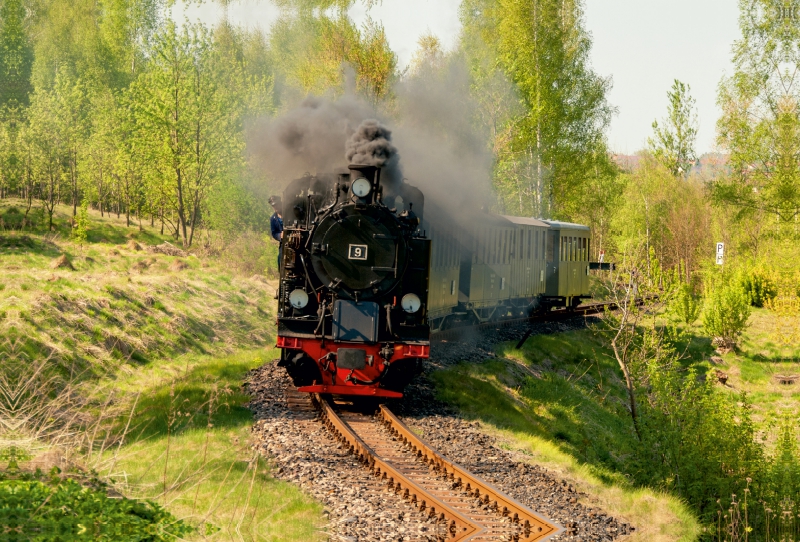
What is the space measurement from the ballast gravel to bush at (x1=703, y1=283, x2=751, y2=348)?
60.1 feet

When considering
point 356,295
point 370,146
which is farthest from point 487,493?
point 370,146

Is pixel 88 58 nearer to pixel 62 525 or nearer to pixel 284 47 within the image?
pixel 284 47

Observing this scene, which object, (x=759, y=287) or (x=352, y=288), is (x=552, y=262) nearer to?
(x=759, y=287)

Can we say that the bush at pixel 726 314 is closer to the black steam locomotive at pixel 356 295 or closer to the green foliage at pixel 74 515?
the black steam locomotive at pixel 356 295

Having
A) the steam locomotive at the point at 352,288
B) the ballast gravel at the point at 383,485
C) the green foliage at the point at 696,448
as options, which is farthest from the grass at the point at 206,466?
the green foliage at the point at 696,448

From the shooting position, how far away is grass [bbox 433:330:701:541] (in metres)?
8.88

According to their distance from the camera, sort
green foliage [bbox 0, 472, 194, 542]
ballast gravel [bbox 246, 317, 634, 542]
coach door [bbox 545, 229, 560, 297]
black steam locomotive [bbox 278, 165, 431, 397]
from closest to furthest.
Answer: green foliage [bbox 0, 472, 194, 542], ballast gravel [bbox 246, 317, 634, 542], black steam locomotive [bbox 278, 165, 431, 397], coach door [bbox 545, 229, 560, 297]

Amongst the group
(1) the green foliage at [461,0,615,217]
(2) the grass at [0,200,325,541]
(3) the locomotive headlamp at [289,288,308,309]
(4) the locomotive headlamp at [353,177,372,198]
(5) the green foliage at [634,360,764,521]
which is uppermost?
(1) the green foliage at [461,0,615,217]

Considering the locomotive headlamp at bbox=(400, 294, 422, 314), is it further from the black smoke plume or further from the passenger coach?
the passenger coach

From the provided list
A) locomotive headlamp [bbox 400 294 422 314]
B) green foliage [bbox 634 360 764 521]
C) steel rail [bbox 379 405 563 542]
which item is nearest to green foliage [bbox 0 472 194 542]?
steel rail [bbox 379 405 563 542]

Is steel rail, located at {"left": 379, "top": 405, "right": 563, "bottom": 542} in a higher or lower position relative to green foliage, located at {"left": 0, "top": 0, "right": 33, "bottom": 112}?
lower

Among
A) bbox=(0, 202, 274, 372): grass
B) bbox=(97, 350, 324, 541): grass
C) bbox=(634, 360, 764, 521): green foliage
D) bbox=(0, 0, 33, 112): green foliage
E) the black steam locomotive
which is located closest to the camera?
bbox=(97, 350, 324, 541): grass

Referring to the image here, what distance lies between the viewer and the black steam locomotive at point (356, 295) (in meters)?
11.5

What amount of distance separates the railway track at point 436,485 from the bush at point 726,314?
20.2m
